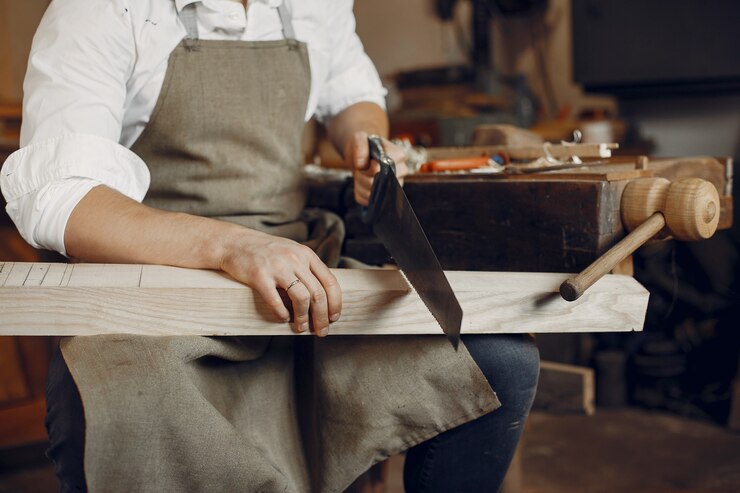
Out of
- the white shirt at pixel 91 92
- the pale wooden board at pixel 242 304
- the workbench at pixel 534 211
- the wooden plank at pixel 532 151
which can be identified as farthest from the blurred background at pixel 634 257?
the pale wooden board at pixel 242 304

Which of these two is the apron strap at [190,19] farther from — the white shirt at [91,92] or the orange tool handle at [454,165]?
the orange tool handle at [454,165]

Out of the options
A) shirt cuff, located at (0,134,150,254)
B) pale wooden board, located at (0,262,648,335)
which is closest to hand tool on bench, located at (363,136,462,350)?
pale wooden board, located at (0,262,648,335)

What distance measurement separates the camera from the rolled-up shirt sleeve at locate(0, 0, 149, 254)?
103 cm

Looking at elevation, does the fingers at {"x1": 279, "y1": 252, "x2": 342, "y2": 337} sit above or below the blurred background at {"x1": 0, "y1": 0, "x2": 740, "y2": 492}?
above

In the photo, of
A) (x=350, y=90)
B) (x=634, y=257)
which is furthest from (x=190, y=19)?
(x=634, y=257)

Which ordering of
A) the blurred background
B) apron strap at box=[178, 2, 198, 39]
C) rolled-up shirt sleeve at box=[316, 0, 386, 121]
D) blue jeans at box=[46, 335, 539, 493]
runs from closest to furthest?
blue jeans at box=[46, 335, 539, 493]
apron strap at box=[178, 2, 198, 39]
rolled-up shirt sleeve at box=[316, 0, 386, 121]
the blurred background

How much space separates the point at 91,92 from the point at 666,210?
767mm

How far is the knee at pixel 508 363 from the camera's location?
3.32ft

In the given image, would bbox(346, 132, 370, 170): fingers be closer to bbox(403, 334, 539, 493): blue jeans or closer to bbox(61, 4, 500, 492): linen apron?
bbox(61, 4, 500, 492): linen apron

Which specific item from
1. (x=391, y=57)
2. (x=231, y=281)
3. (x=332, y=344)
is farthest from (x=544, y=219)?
(x=391, y=57)

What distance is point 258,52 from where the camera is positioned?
1284mm

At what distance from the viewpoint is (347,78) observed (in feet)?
5.18

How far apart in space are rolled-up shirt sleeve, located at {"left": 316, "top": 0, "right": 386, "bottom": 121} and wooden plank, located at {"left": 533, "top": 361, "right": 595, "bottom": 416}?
0.63 m

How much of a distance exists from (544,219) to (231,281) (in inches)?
16.7
